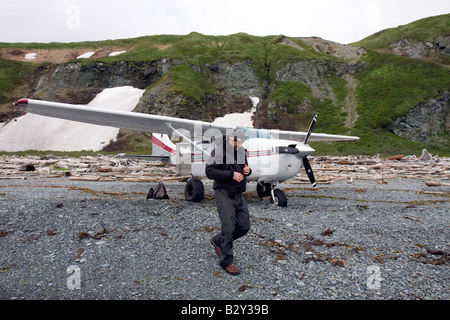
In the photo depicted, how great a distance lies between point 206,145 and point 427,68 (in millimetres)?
48834

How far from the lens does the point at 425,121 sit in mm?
36406

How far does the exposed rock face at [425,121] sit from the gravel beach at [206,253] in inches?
1348

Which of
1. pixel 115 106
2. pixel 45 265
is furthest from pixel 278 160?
pixel 115 106

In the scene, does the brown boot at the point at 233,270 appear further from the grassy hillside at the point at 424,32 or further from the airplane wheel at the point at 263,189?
the grassy hillside at the point at 424,32

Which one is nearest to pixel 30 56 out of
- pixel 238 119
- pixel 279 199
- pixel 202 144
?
pixel 238 119

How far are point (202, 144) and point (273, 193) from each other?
132 inches

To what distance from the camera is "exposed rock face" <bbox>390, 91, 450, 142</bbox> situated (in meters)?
35.6

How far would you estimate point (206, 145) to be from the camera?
9867mm

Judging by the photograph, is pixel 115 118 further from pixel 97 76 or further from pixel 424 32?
pixel 424 32

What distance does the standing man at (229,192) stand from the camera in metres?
3.86

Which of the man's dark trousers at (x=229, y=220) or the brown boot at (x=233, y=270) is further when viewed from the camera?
the man's dark trousers at (x=229, y=220)

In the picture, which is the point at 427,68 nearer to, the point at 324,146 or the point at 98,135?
the point at 324,146
